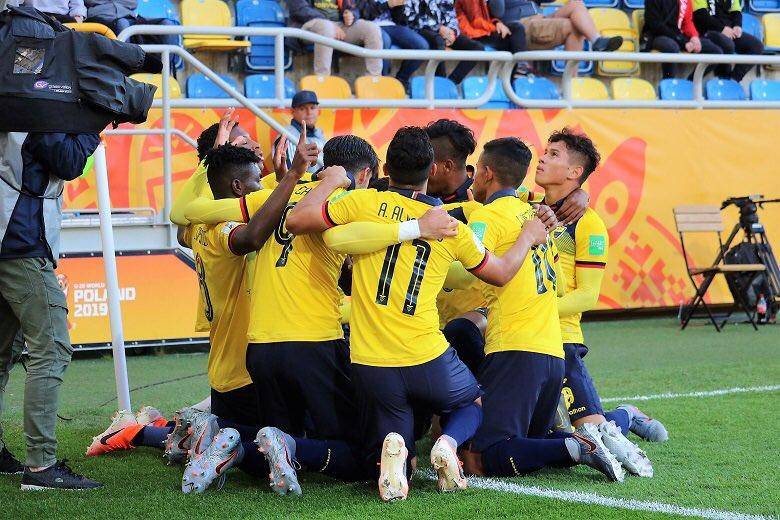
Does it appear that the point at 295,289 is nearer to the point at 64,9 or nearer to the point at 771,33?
the point at 64,9

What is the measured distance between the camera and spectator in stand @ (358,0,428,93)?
1327 centimetres

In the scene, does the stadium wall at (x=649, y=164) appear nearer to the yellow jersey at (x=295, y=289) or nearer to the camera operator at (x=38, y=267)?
the yellow jersey at (x=295, y=289)

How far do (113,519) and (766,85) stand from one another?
1262cm

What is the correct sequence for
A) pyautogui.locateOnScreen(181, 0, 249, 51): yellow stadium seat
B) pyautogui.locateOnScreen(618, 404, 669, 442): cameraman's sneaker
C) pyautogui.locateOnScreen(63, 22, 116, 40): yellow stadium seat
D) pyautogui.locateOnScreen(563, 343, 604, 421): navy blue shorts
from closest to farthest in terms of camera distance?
1. pyautogui.locateOnScreen(563, 343, 604, 421): navy blue shorts
2. pyautogui.locateOnScreen(618, 404, 669, 442): cameraman's sneaker
3. pyautogui.locateOnScreen(63, 22, 116, 40): yellow stadium seat
4. pyautogui.locateOnScreen(181, 0, 249, 51): yellow stadium seat

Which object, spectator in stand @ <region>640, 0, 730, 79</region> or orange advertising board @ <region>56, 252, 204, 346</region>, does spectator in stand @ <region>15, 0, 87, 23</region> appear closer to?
orange advertising board @ <region>56, 252, 204, 346</region>

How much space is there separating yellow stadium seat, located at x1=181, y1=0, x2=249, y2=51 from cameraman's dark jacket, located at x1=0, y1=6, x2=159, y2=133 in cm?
723

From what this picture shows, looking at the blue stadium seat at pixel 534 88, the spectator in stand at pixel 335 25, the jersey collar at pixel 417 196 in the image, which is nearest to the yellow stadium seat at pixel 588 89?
the blue stadium seat at pixel 534 88

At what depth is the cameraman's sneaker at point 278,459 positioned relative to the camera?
506 centimetres

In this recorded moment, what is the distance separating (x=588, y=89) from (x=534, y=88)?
67 cm

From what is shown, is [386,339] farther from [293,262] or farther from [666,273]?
[666,273]

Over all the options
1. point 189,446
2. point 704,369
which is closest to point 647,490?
point 189,446

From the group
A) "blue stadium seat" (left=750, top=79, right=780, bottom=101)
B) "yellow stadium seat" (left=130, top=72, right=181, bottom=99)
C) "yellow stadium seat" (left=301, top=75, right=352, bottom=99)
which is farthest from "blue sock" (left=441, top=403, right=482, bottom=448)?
"blue stadium seat" (left=750, top=79, right=780, bottom=101)

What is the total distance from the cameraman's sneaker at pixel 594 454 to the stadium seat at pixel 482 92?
8.38 metres

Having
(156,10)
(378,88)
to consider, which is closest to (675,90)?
(378,88)
